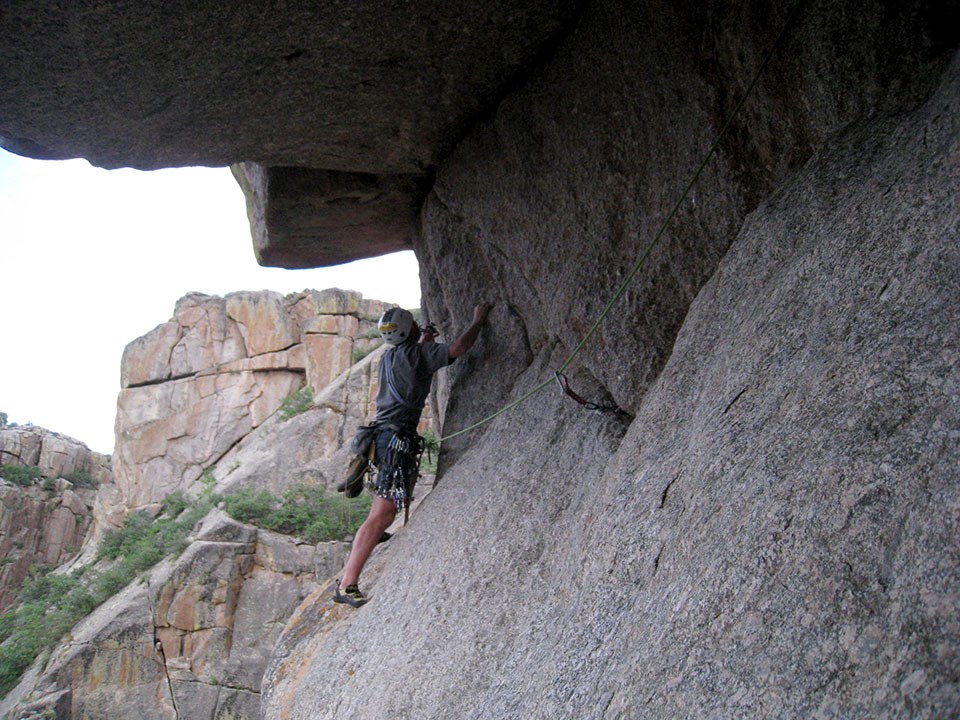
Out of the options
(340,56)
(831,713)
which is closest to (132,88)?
(340,56)

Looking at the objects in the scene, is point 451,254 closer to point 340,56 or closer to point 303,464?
point 340,56

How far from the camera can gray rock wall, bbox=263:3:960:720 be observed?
212 cm

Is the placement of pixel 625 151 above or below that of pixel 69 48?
below

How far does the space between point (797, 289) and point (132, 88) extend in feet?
11.4

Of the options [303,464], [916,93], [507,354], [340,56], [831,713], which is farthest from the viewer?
[303,464]

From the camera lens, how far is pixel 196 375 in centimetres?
2312

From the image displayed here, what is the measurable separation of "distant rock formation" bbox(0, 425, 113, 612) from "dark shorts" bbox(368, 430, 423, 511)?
806 inches

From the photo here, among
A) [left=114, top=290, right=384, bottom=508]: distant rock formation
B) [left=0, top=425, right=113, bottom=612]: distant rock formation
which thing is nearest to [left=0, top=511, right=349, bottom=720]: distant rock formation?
[left=114, top=290, right=384, bottom=508]: distant rock formation

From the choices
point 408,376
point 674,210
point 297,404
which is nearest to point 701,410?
point 674,210

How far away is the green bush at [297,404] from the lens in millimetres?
18247

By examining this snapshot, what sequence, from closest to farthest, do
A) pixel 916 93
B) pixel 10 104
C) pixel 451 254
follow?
pixel 916 93, pixel 10 104, pixel 451 254

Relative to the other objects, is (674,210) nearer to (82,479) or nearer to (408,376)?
(408,376)

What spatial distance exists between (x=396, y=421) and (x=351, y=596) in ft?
4.53

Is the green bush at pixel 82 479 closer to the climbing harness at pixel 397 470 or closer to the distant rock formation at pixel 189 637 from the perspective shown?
the distant rock formation at pixel 189 637
